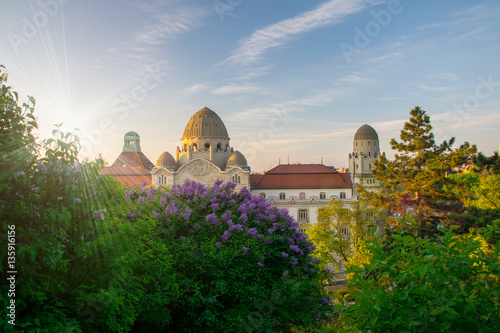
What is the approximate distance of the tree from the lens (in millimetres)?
26172

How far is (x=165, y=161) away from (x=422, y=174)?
45.2m

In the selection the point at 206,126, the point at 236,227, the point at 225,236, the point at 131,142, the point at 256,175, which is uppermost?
the point at 131,142

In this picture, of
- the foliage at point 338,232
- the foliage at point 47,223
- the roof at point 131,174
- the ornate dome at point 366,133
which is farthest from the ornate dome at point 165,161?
the foliage at point 47,223

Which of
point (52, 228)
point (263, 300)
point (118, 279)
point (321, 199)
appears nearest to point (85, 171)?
point (52, 228)

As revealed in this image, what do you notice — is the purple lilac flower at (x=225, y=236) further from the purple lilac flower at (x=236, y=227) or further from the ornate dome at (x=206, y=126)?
the ornate dome at (x=206, y=126)

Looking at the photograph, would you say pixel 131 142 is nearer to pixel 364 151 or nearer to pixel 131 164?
pixel 131 164

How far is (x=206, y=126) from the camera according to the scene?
6606 cm

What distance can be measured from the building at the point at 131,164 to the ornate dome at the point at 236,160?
13794 millimetres

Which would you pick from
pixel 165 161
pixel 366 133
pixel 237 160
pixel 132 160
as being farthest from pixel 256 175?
pixel 132 160

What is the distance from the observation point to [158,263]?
12.3m

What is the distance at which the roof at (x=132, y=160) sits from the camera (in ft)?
254

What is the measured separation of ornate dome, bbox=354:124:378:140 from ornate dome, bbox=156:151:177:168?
1313 inches

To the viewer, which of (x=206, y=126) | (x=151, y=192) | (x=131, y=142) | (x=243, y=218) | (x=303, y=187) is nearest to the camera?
(x=243, y=218)

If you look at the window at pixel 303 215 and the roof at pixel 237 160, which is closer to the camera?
the window at pixel 303 215
